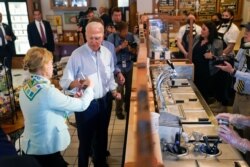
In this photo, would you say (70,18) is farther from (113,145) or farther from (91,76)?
(91,76)

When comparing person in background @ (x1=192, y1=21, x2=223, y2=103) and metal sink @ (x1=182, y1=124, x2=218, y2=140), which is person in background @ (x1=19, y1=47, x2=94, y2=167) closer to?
metal sink @ (x1=182, y1=124, x2=218, y2=140)

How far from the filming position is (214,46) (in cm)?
391

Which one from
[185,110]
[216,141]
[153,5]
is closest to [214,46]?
[153,5]

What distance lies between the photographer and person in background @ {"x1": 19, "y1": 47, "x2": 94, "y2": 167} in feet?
6.07

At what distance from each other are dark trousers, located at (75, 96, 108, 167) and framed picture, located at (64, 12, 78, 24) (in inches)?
197

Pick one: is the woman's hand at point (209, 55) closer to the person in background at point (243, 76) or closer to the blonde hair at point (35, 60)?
the person in background at point (243, 76)

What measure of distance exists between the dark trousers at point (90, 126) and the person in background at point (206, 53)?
188cm

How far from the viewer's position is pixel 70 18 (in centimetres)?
725

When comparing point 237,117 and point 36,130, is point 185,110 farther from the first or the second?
point 36,130

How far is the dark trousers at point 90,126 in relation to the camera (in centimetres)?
247

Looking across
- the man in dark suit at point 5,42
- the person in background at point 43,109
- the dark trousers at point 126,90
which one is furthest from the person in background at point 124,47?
the man in dark suit at point 5,42

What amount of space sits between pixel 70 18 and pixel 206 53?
438 cm

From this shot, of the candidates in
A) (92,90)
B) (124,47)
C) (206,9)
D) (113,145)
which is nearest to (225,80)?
(124,47)

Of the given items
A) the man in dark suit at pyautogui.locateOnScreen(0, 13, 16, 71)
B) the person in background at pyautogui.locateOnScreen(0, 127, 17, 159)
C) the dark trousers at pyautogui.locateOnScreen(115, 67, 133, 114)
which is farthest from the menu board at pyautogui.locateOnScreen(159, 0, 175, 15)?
the person in background at pyautogui.locateOnScreen(0, 127, 17, 159)
